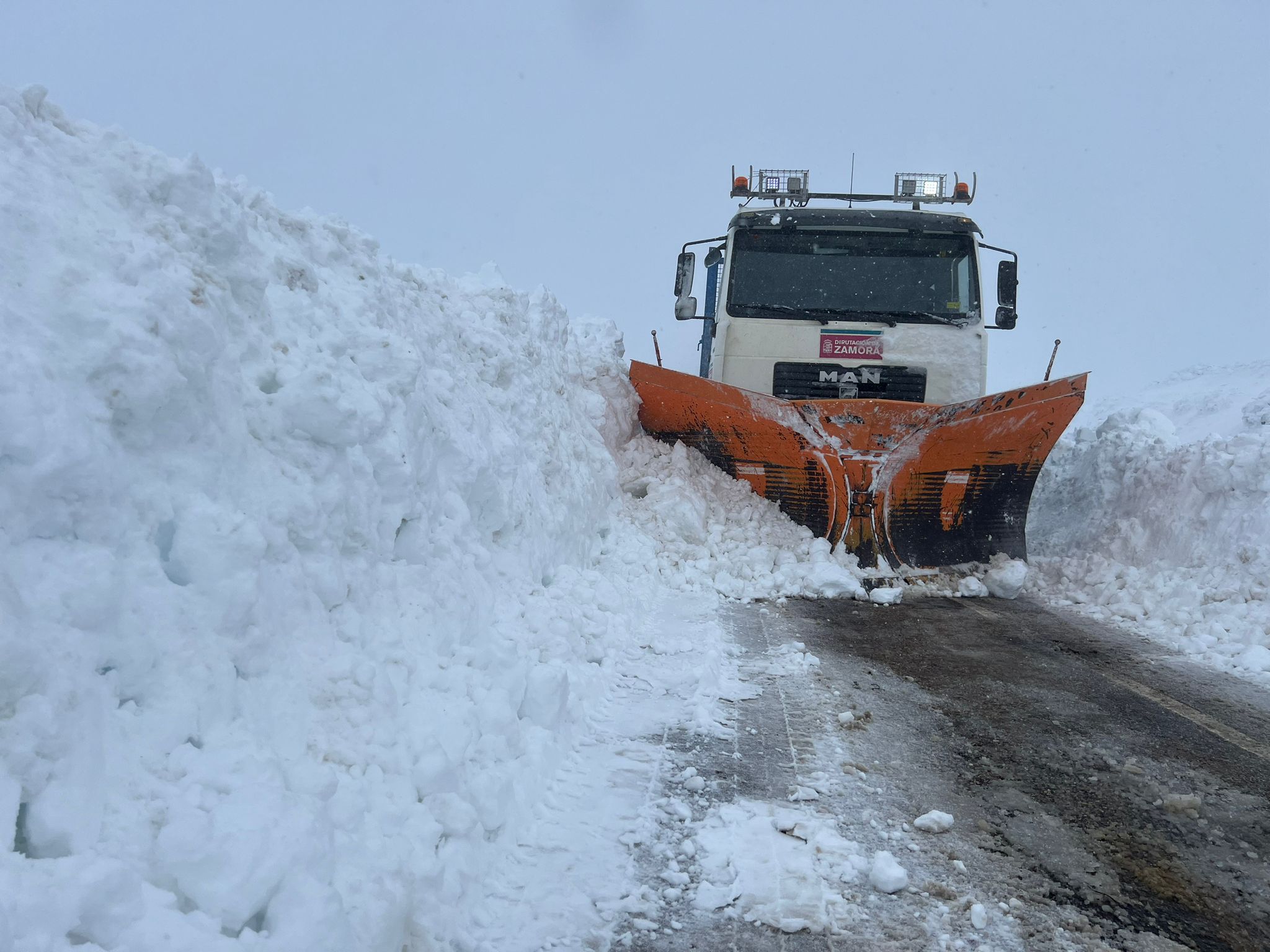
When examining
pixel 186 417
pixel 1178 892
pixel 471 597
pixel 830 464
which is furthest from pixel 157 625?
pixel 830 464

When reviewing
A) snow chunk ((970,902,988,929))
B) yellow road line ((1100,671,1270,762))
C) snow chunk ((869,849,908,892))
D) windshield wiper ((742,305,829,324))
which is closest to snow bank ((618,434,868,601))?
windshield wiper ((742,305,829,324))

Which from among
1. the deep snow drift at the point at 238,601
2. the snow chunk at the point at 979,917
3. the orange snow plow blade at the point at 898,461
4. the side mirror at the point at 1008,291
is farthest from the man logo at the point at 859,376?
the snow chunk at the point at 979,917

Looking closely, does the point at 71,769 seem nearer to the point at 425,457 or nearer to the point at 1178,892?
the point at 425,457

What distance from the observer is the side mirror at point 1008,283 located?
7.12 metres

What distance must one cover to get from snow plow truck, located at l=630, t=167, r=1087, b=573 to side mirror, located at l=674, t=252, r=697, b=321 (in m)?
0.02

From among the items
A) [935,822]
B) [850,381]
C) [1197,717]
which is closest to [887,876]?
[935,822]

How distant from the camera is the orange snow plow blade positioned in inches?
251

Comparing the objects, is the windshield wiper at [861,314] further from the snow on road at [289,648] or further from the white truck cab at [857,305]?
the snow on road at [289,648]

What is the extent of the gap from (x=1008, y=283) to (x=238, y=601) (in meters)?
6.81

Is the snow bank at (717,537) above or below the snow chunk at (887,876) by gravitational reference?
above

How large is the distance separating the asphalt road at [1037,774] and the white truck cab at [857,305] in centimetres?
266

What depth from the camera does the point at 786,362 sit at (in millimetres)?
7203

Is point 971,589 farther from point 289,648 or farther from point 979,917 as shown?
point 289,648

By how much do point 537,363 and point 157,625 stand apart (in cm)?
407
